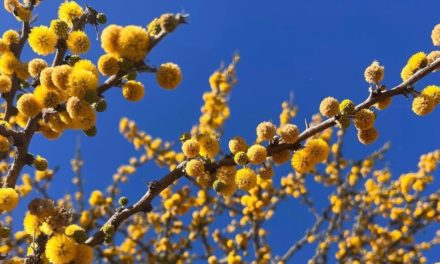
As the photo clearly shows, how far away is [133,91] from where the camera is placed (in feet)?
10.5

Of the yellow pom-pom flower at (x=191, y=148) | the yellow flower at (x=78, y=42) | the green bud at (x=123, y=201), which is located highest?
the yellow flower at (x=78, y=42)

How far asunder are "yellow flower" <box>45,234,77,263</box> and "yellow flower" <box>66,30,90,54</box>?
142 centimetres

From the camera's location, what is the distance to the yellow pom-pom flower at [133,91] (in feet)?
10.5

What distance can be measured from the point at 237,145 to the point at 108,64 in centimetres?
120

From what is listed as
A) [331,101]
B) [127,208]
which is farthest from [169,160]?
[331,101]

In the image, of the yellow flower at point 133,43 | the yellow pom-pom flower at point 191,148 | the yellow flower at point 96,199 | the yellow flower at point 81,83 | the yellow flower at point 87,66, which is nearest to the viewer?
the yellow flower at point 133,43

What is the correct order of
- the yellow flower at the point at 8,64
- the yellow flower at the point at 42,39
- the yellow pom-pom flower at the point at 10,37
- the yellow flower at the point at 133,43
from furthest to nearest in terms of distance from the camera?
the yellow pom-pom flower at the point at 10,37 → the yellow flower at the point at 8,64 → the yellow flower at the point at 42,39 → the yellow flower at the point at 133,43

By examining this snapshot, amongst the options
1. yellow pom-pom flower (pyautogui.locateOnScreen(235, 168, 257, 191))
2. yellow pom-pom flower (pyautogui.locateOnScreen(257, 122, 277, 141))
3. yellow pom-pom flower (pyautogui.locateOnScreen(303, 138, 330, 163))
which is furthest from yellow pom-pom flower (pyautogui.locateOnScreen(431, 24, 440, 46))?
yellow pom-pom flower (pyautogui.locateOnScreen(235, 168, 257, 191))

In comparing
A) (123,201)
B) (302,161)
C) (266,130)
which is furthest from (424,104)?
(123,201)

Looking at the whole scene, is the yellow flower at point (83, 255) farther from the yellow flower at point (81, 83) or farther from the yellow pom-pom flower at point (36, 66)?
the yellow pom-pom flower at point (36, 66)

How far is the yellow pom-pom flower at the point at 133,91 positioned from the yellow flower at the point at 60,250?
1.10 meters

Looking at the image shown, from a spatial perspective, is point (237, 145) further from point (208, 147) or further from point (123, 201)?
point (123, 201)

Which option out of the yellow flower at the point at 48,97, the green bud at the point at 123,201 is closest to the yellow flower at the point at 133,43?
the yellow flower at the point at 48,97

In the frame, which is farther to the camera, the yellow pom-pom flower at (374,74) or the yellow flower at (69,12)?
the yellow flower at (69,12)
